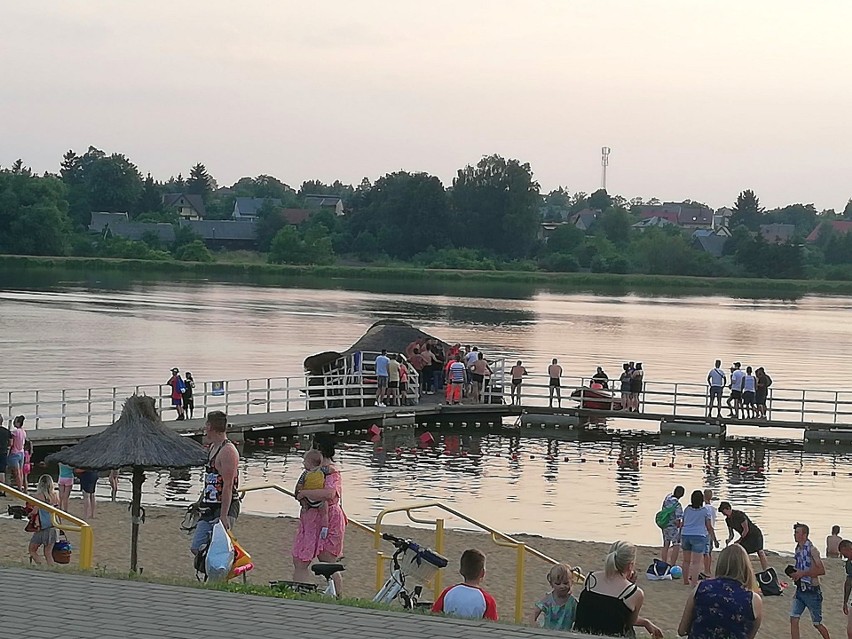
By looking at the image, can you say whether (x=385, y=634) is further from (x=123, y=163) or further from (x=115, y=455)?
(x=123, y=163)

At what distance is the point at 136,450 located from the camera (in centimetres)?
1546

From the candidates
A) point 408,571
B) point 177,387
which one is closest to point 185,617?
point 408,571

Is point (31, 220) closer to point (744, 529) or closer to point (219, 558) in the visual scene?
point (744, 529)

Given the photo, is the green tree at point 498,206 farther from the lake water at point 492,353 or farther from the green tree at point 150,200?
the green tree at point 150,200

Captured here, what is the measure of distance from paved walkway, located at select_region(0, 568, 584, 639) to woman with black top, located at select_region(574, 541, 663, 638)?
0.77 feet

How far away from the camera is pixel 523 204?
162125 mm

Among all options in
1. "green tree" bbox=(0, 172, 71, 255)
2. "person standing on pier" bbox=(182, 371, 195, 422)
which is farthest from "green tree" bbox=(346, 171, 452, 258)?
"person standing on pier" bbox=(182, 371, 195, 422)

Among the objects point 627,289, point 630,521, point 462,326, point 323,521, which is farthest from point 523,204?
point 323,521

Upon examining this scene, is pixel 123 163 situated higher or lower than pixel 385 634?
higher

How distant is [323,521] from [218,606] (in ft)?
9.50

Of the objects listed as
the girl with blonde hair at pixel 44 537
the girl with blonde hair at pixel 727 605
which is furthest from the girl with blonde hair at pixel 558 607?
the girl with blonde hair at pixel 44 537

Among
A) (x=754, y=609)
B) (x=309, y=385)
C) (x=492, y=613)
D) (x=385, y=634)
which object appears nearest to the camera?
(x=754, y=609)

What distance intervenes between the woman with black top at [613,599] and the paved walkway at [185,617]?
0.23 meters

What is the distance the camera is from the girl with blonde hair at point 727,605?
28.4 ft
